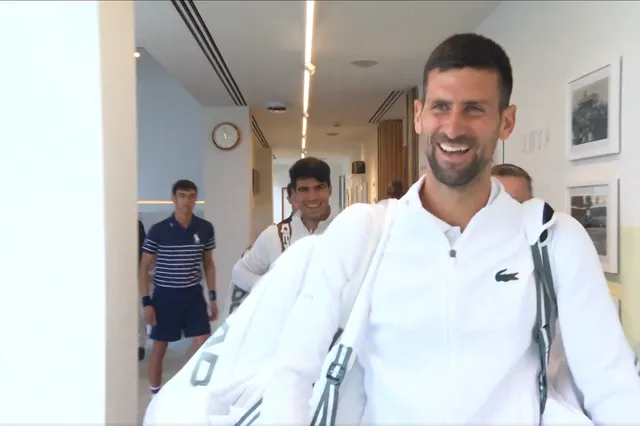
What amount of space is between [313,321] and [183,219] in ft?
10.8

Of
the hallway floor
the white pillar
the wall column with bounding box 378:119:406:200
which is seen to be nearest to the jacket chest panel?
the white pillar

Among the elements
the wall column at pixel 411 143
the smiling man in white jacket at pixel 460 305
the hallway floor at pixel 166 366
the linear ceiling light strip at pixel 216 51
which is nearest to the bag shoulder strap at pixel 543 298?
the smiling man in white jacket at pixel 460 305

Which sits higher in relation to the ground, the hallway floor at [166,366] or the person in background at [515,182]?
the person in background at [515,182]

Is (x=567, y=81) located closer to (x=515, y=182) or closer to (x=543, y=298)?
(x=515, y=182)

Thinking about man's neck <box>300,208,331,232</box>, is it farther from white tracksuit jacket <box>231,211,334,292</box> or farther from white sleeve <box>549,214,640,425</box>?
white sleeve <box>549,214,640,425</box>

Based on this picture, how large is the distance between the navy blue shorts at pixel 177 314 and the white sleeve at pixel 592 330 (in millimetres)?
3420

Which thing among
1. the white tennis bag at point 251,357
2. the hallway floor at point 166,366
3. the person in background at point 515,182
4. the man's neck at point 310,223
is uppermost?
the person in background at point 515,182

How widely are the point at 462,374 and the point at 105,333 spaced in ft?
3.79

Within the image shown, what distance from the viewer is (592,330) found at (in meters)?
1.08

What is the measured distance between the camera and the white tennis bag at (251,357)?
1137mm

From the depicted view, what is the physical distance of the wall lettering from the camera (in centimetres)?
287

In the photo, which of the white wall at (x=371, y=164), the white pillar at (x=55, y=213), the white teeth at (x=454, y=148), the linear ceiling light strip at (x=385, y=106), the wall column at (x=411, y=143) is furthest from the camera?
the white wall at (x=371, y=164)

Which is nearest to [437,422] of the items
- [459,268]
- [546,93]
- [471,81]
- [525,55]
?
[459,268]

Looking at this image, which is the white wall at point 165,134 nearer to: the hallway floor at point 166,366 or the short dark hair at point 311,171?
the hallway floor at point 166,366
